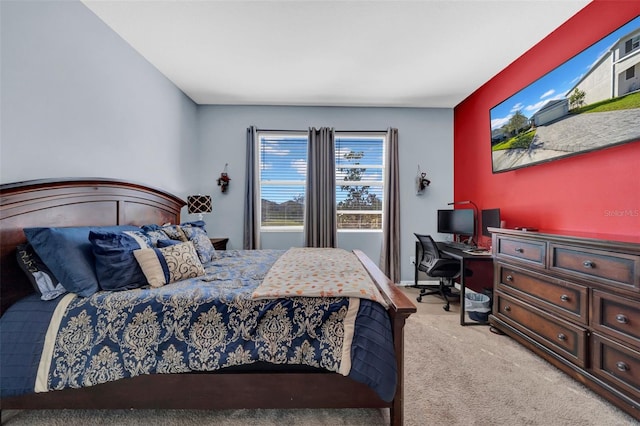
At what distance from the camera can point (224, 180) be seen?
3.72 metres

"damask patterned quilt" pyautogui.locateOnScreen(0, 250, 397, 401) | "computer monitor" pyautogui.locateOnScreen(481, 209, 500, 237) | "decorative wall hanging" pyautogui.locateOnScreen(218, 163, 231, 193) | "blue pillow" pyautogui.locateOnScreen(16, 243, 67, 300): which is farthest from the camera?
"decorative wall hanging" pyautogui.locateOnScreen(218, 163, 231, 193)

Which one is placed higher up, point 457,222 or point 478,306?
point 457,222

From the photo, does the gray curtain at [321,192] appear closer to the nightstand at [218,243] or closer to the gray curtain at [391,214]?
the gray curtain at [391,214]

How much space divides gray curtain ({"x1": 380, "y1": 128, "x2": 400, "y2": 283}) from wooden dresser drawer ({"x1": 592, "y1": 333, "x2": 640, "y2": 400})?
7.63 feet

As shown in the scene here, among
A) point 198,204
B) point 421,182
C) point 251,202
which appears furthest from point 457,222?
point 198,204

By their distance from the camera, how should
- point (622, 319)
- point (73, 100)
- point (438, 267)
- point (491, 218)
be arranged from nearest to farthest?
point (622, 319) < point (73, 100) < point (491, 218) < point (438, 267)

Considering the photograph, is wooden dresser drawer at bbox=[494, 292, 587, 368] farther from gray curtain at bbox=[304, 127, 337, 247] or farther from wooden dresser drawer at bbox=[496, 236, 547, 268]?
gray curtain at bbox=[304, 127, 337, 247]

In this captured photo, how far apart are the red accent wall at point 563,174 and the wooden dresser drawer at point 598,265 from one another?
441 millimetres

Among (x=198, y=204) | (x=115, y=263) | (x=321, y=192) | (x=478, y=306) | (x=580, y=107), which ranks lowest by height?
(x=478, y=306)

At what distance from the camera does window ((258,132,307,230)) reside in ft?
13.0

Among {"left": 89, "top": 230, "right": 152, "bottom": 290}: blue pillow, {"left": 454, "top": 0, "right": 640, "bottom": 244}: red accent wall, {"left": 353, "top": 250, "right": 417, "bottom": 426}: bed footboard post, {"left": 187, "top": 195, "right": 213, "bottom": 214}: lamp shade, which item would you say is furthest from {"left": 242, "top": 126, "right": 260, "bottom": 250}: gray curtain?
{"left": 454, "top": 0, "right": 640, "bottom": 244}: red accent wall

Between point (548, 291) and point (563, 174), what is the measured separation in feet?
3.56

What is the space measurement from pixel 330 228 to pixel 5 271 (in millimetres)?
3104

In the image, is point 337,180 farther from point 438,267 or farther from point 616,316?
point 616,316
